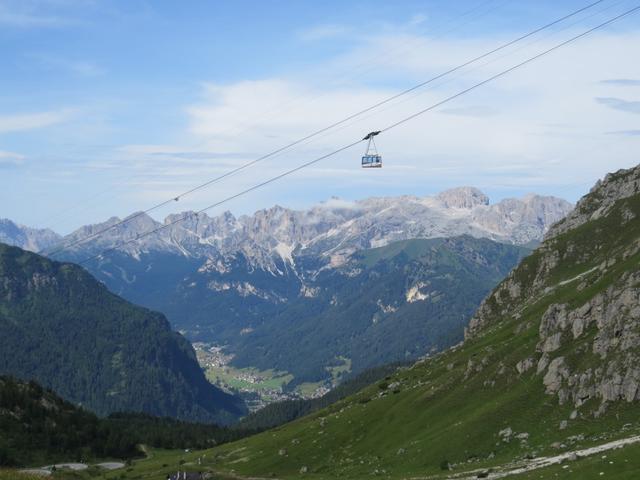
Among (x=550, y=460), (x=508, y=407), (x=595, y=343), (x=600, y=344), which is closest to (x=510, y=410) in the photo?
(x=508, y=407)

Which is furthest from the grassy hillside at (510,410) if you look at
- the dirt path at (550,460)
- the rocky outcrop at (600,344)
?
the dirt path at (550,460)

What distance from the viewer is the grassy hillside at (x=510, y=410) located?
8925 cm

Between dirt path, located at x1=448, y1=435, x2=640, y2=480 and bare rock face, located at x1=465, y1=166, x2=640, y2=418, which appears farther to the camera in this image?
bare rock face, located at x1=465, y1=166, x2=640, y2=418

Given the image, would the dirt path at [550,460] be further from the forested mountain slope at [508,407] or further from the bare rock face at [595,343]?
the bare rock face at [595,343]

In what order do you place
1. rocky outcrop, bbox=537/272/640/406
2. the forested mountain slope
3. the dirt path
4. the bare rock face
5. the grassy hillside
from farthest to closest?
the bare rock face
rocky outcrop, bbox=537/272/640/406
the forested mountain slope
the grassy hillside
the dirt path

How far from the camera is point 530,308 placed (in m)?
172

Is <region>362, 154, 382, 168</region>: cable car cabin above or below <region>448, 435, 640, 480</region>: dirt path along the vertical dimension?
above

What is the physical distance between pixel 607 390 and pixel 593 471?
33.4 m

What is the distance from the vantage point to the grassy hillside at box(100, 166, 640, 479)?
89.2 metres

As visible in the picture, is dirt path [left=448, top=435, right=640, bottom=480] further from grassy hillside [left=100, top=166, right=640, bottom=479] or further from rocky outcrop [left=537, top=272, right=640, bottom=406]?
rocky outcrop [left=537, top=272, right=640, bottom=406]

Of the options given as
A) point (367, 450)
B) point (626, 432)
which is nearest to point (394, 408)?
point (367, 450)

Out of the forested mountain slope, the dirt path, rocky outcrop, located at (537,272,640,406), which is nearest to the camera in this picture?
the dirt path

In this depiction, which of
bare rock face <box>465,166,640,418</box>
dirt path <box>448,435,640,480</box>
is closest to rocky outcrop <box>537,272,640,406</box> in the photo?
bare rock face <box>465,166,640,418</box>

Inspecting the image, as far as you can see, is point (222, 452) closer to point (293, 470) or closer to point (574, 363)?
point (293, 470)
